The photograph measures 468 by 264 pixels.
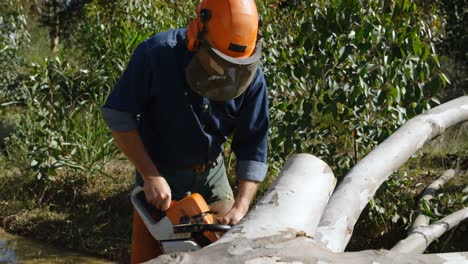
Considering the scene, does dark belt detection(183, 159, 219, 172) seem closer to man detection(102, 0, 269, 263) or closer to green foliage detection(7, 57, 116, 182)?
man detection(102, 0, 269, 263)

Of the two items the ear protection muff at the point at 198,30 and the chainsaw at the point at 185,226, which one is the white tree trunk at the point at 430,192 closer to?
the chainsaw at the point at 185,226

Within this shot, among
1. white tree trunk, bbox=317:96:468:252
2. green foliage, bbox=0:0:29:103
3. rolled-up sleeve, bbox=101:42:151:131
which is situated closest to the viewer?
white tree trunk, bbox=317:96:468:252

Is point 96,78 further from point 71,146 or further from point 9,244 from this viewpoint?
point 9,244

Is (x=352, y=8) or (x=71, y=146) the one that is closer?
(x=352, y=8)

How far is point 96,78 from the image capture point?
702 centimetres

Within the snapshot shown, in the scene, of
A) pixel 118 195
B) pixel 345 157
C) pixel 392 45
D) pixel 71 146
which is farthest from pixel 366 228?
pixel 71 146

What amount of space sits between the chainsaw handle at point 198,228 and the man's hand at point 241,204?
0.75 feet

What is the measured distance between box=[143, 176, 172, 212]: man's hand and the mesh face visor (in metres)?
0.42

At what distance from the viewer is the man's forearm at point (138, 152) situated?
9.80 feet

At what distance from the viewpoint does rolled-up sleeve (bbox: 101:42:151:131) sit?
294cm

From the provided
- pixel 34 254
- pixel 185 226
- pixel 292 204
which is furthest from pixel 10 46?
pixel 292 204

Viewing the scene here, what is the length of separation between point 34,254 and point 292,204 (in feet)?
13.3

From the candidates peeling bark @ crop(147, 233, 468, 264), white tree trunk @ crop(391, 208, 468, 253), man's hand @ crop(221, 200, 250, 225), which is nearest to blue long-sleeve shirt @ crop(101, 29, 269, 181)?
man's hand @ crop(221, 200, 250, 225)

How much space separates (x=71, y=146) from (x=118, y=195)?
65cm
